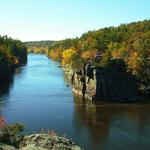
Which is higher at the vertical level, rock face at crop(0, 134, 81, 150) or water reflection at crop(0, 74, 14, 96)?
rock face at crop(0, 134, 81, 150)

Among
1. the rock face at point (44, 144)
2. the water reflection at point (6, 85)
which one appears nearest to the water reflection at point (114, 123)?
the water reflection at point (6, 85)

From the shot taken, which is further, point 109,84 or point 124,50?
point 124,50

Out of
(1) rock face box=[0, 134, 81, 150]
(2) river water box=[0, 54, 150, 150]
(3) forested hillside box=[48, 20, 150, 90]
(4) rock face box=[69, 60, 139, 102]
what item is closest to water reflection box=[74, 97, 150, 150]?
(2) river water box=[0, 54, 150, 150]

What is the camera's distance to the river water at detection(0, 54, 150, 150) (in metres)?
54.2

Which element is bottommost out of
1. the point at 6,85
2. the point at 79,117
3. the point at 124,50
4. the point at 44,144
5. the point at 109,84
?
the point at 79,117

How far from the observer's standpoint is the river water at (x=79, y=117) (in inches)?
2133

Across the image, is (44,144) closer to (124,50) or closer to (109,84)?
(109,84)

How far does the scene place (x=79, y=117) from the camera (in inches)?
2753

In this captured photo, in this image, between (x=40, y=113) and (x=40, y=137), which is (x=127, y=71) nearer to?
(x=40, y=113)

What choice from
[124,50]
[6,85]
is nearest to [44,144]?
[6,85]

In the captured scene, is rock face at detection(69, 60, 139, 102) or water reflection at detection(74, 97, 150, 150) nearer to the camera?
water reflection at detection(74, 97, 150, 150)

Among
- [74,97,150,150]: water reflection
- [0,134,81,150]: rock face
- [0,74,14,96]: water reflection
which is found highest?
[0,134,81,150]: rock face

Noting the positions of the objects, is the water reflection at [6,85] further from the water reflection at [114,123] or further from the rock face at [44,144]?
the rock face at [44,144]

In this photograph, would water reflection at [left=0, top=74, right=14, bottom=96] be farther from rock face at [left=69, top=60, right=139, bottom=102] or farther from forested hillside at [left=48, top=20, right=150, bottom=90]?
forested hillside at [left=48, top=20, right=150, bottom=90]
